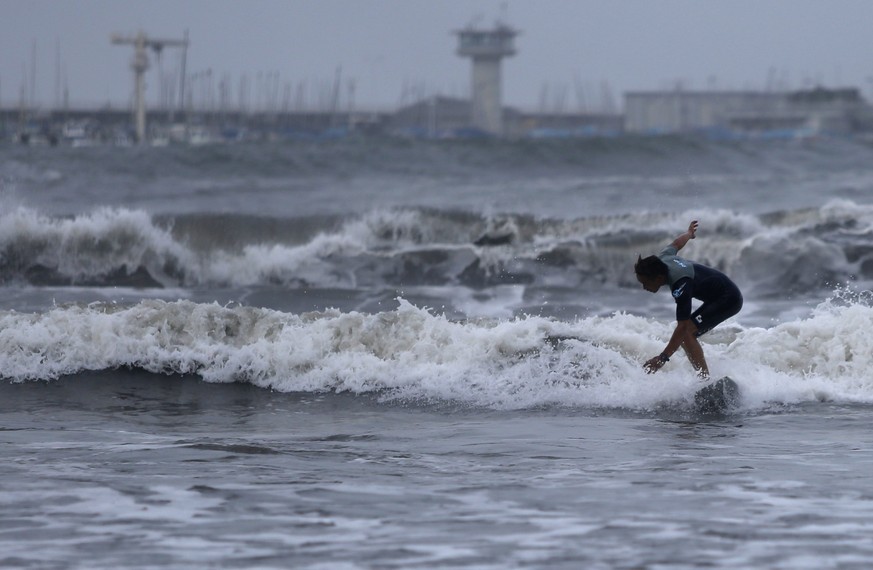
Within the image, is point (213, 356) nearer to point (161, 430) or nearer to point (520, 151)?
point (161, 430)

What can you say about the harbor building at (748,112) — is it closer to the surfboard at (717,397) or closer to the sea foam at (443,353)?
the sea foam at (443,353)

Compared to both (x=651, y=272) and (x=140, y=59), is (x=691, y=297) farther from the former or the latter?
(x=140, y=59)

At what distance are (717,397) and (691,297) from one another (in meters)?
0.86

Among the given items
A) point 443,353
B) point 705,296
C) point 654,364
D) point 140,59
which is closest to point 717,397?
point 654,364

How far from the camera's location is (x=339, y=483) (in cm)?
746

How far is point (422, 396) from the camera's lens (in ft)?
36.3

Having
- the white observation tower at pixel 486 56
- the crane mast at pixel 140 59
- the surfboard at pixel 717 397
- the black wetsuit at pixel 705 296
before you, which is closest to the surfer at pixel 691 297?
the black wetsuit at pixel 705 296

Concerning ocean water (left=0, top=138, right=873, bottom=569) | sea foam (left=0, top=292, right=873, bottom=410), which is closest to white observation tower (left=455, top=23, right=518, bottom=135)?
ocean water (left=0, top=138, right=873, bottom=569)

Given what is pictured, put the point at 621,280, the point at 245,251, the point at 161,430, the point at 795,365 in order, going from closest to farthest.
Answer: the point at 161,430
the point at 795,365
the point at 621,280
the point at 245,251

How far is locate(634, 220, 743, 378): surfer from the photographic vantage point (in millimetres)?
9891

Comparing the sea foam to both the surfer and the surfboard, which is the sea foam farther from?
the surfer

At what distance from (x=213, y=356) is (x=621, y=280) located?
10.3m

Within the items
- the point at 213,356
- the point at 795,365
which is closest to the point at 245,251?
the point at 213,356

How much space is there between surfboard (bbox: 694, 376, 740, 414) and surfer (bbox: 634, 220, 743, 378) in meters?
0.17
